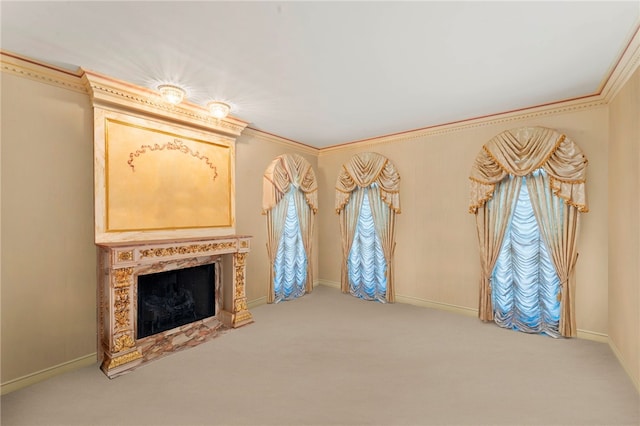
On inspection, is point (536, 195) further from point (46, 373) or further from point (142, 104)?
point (46, 373)

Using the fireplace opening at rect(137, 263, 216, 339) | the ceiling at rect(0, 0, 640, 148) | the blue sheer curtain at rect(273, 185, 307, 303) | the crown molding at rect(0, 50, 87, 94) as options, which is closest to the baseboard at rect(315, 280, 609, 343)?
the blue sheer curtain at rect(273, 185, 307, 303)

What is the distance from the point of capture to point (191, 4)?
175cm

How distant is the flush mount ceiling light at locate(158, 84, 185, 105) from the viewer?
9.12 feet

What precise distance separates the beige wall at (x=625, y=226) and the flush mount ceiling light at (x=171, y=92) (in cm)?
407

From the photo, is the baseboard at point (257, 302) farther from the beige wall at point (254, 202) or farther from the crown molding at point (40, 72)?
the crown molding at point (40, 72)

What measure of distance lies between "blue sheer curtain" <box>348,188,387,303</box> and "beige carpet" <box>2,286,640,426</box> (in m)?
1.42

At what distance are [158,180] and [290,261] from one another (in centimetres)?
248

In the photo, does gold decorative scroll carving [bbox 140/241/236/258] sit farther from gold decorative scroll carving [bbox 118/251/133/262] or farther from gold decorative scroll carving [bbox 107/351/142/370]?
gold decorative scroll carving [bbox 107/351/142/370]

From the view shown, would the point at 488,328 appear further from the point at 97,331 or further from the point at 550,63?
the point at 97,331

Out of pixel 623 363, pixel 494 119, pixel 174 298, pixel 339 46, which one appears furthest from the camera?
pixel 494 119

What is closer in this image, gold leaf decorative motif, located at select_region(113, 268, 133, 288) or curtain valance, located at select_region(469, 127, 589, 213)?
gold leaf decorative motif, located at select_region(113, 268, 133, 288)

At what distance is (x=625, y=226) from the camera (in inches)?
100

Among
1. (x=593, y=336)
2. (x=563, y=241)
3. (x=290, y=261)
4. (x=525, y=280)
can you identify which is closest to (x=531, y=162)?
(x=563, y=241)

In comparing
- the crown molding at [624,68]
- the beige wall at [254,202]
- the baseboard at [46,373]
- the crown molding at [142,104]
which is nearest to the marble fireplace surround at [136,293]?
the baseboard at [46,373]
